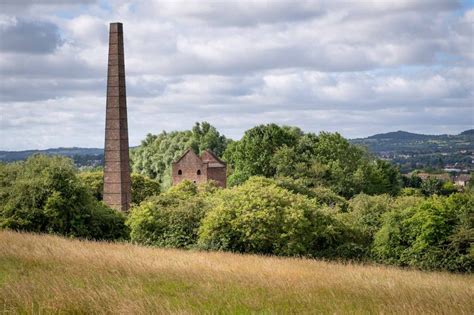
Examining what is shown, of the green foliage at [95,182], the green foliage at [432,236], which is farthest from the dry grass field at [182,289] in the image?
the green foliage at [95,182]

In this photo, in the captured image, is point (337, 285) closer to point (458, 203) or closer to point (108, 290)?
point (108, 290)

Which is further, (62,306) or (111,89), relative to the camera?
(111,89)

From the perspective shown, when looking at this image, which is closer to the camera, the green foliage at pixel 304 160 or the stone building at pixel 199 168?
the green foliage at pixel 304 160

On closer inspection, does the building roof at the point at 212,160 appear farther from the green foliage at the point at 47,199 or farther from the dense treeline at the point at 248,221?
the green foliage at the point at 47,199

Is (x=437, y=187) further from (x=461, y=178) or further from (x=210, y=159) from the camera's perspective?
(x=210, y=159)

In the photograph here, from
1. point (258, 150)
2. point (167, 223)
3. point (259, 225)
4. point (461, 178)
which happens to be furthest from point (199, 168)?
point (461, 178)

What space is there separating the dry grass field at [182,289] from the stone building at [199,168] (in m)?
58.2

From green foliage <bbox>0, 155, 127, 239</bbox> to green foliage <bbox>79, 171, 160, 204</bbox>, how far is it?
3152 centimetres

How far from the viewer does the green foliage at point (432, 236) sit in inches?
1124

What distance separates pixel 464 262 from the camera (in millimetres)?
28328

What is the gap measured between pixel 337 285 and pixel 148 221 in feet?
61.4

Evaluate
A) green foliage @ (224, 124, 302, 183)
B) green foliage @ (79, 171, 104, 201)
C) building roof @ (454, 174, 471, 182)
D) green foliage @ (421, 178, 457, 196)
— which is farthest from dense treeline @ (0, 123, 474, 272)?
building roof @ (454, 174, 471, 182)

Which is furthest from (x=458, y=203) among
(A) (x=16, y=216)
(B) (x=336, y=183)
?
(B) (x=336, y=183)

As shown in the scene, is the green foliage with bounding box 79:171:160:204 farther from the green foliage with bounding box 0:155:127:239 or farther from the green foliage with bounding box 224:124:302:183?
the green foliage with bounding box 0:155:127:239
